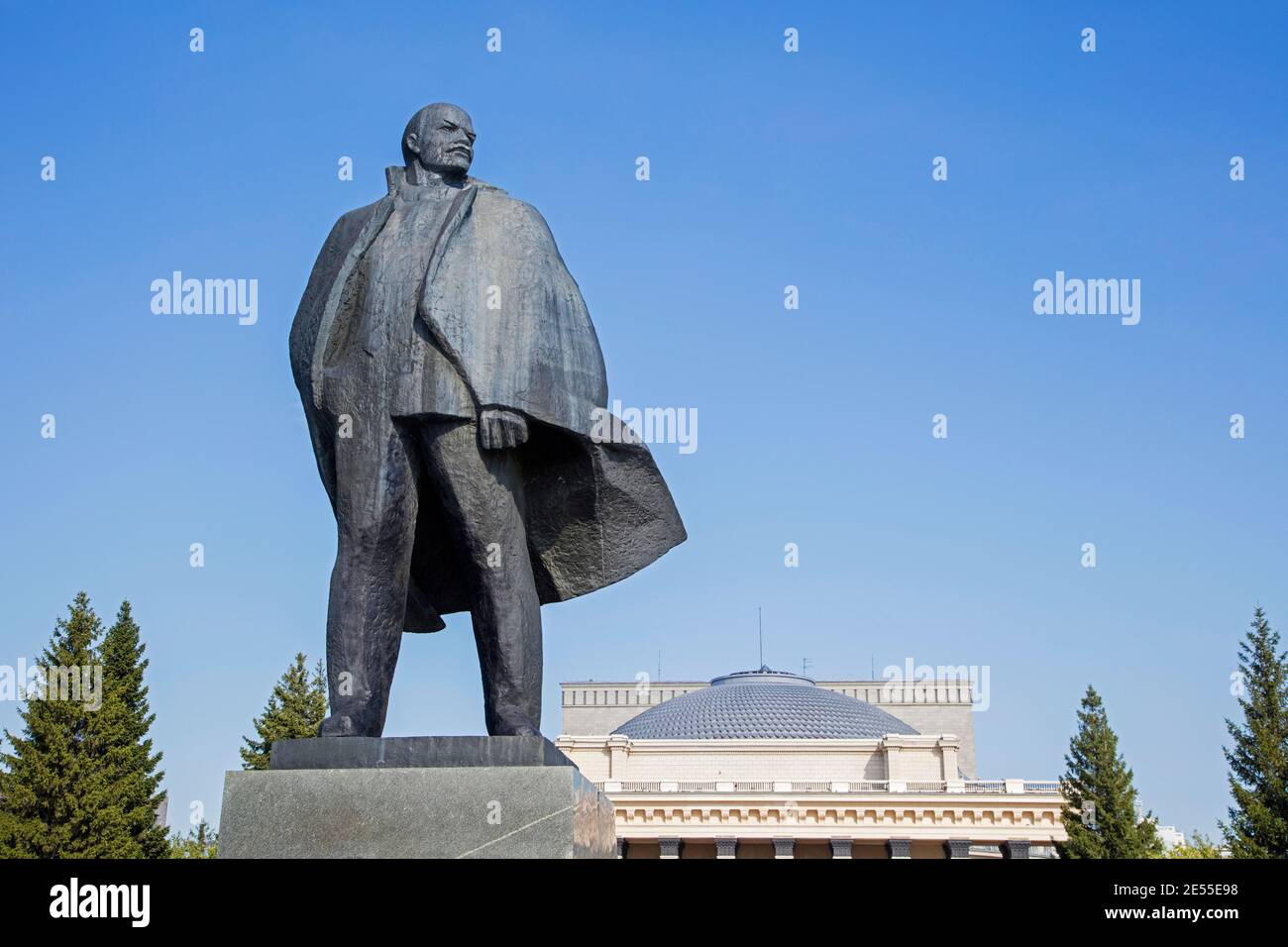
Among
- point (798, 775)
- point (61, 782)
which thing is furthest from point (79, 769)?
point (798, 775)

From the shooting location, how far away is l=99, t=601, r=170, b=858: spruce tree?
102ft

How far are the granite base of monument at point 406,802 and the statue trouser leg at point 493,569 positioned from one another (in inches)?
18.3

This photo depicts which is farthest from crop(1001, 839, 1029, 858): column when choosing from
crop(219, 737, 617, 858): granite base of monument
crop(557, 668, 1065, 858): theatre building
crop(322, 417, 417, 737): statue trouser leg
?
crop(219, 737, 617, 858): granite base of monument

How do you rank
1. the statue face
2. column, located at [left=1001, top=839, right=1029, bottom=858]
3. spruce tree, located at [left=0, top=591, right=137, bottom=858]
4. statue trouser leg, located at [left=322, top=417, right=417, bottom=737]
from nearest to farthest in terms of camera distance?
statue trouser leg, located at [left=322, top=417, right=417, bottom=737] → the statue face → spruce tree, located at [left=0, top=591, right=137, bottom=858] → column, located at [left=1001, top=839, right=1029, bottom=858]

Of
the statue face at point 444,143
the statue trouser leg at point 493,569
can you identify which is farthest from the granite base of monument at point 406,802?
the statue face at point 444,143

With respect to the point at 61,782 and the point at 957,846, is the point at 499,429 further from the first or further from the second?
the point at 957,846

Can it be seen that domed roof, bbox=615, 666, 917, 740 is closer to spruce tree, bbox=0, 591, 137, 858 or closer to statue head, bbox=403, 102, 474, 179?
spruce tree, bbox=0, 591, 137, 858

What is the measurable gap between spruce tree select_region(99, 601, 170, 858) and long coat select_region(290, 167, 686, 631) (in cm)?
2807

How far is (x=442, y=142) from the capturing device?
5.84m

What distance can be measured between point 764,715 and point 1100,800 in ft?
109

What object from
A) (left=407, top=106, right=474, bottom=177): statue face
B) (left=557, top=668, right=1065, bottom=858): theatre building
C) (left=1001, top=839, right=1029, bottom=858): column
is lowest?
(left=1001, top=839, right=1029, bottom=858): column

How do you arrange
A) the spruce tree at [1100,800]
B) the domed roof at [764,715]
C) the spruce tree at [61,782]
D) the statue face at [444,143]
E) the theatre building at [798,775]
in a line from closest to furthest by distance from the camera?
the statue face at [444,143]
the spruce tree at [61,782]
the spruce tree at [1100,800]
the theatre building at [798,775]
the domed roof at [764,715]

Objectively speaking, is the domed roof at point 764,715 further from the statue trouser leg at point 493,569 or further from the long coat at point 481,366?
the statue trouser leg at point 493,569

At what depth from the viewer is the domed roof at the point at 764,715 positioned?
70.6m
